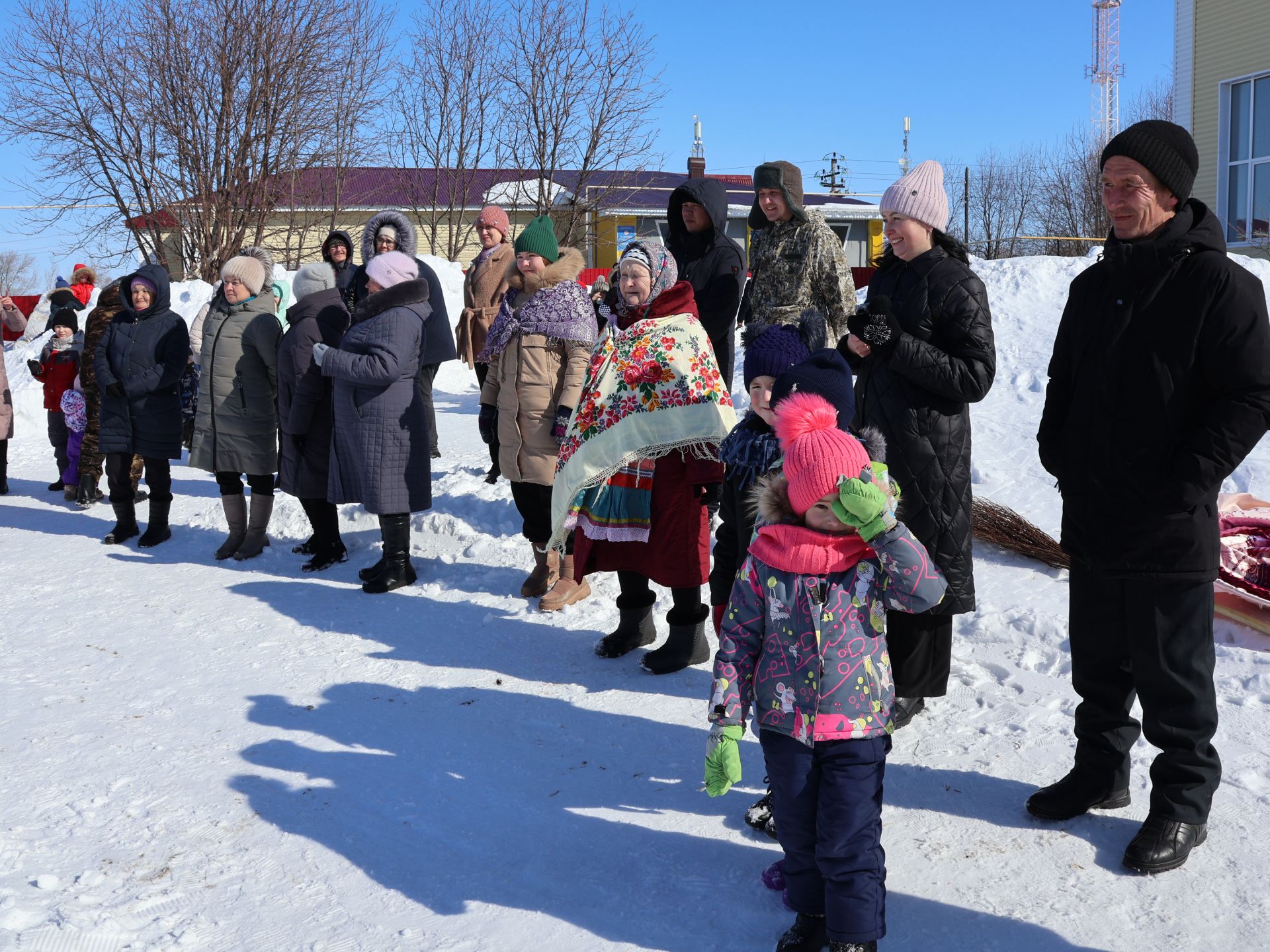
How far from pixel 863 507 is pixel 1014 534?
12.8 feet

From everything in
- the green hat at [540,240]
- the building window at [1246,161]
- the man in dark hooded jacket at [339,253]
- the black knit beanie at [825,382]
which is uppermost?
the building window at [1246,161]

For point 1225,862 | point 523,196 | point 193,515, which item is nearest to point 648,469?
point 1225,862

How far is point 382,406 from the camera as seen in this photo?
19.5ft

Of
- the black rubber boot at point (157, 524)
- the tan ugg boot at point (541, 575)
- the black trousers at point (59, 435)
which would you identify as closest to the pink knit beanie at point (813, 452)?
the tan ugg boot at point (541, 575)

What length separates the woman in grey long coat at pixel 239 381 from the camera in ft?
22.3

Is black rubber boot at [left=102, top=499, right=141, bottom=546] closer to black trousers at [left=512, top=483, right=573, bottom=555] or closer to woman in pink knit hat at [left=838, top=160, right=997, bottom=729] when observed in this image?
black trousers at [left=512, top=483, right=573, bottom=555]

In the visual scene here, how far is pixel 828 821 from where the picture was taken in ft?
8.16

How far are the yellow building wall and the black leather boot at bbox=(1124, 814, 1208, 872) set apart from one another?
48.3 feet

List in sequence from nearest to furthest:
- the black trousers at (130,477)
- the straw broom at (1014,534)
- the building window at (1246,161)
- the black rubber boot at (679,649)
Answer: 1. the black rubber boot at (679,649)
2. the straw broom at (1014,534)
3. the black trousers at (130,477)
4. the building window at (1246,161)

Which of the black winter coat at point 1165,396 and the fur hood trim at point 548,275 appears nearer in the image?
the black winter coat at point 1165,396

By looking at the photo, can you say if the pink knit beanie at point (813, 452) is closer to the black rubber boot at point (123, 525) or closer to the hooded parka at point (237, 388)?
the hooded parka at point (237, 388)

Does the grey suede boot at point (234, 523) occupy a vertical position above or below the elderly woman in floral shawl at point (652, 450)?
below

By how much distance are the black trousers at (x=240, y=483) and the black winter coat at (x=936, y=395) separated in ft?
15.3

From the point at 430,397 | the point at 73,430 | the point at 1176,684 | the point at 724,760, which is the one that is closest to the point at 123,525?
the point at 73,430
